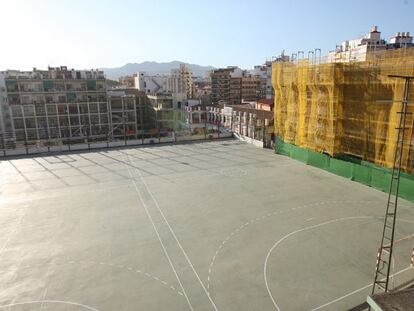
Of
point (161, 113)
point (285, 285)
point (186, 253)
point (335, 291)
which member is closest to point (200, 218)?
point (186, 253)

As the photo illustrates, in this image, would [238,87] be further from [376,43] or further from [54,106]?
[54,106]

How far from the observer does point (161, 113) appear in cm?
6775

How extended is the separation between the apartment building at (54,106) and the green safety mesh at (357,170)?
4348cm

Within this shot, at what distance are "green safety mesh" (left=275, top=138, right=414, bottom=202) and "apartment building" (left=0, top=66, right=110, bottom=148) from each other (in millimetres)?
43485

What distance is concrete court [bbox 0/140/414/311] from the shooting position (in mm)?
12148

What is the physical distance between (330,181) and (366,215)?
23.6ft

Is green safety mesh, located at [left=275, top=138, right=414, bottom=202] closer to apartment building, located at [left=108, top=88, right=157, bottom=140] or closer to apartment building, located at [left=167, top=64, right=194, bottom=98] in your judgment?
apartment building, located at [left=108, top=88, right=157, bottom=140]

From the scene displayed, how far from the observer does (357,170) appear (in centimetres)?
2586

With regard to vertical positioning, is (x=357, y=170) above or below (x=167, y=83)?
below

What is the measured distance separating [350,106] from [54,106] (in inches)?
2126

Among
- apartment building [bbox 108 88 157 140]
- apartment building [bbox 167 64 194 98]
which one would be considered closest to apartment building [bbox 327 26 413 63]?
apartment building [bbox 108 88 157 140]

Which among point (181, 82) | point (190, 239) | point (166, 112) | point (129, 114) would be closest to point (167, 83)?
point (181, 82)

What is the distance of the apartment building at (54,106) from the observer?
2285 inches

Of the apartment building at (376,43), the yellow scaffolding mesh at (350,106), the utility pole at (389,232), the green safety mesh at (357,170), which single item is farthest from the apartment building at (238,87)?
the utility pole at (389,232)
